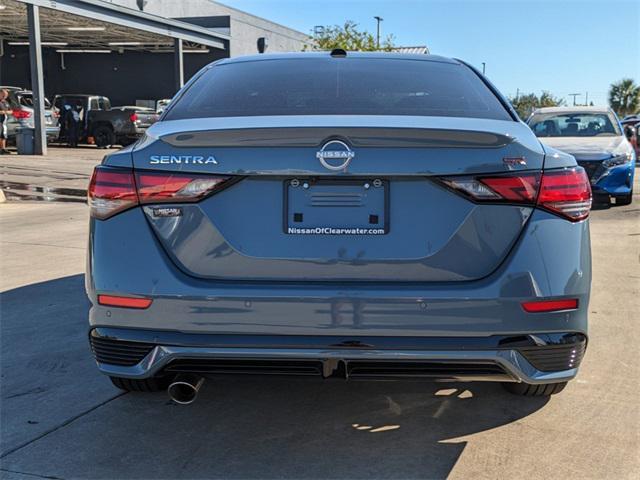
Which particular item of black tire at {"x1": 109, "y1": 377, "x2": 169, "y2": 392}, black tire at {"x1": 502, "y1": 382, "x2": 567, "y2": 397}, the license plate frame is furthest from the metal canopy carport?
the license plate frame

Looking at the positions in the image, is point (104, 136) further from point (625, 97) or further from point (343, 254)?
point (625, 97)

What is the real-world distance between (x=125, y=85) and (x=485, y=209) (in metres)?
41.4

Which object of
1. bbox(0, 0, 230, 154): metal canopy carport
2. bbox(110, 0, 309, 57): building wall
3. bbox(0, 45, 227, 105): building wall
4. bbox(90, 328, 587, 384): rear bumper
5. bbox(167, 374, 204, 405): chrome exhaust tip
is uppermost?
bbox(110, 0, 309, 57): building wall

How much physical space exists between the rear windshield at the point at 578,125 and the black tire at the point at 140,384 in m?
10.2

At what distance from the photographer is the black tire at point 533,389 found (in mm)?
3252

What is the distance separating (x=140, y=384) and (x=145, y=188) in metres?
1.12

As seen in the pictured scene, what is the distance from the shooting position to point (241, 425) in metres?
3.28

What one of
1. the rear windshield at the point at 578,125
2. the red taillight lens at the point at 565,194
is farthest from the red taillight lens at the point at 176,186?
the rear windshield at the point at 578,125

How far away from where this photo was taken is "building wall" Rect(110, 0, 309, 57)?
3772cm

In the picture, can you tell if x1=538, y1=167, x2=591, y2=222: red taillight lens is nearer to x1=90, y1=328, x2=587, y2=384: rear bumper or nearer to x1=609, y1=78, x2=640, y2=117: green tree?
x1=90, y1=328, x2=587, y2=384: rear bumper

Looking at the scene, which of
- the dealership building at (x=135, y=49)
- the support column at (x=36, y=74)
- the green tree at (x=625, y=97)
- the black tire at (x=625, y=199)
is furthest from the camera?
the green tree at (x=625, y=97)

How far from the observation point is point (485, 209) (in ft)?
8.55

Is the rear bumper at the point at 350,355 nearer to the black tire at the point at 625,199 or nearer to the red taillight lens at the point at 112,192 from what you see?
the red taillight lens at the point at 112,192

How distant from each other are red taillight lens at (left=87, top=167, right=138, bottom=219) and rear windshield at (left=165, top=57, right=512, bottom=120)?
1.66 ft
